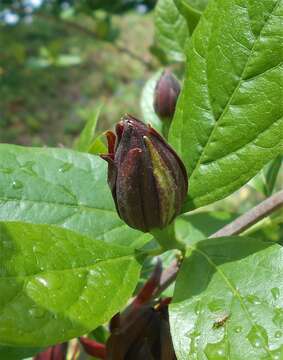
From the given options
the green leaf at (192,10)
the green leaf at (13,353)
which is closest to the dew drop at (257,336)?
the green leaf at (13,353)

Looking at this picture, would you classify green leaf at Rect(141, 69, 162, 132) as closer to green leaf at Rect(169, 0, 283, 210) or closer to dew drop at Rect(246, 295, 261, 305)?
green leaf at Rect(169, 0, 283, 210)

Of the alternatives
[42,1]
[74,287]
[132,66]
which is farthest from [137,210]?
[132,66]

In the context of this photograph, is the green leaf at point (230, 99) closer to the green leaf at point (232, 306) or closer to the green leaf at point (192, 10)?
the green leaf at point (232, 306)

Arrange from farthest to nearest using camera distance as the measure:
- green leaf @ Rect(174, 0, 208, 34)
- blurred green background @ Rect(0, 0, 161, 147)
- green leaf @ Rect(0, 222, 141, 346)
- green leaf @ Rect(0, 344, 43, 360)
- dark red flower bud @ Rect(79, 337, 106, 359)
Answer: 1. blurred green background @ Rect(0, 0, 161, 147)
2. green leaf @ Rect(174, 0, 208, 34)
3. dark red flower bud @ Rect(79, 337, 106, 359)
4. green leaf @ Rect(0, 344, 43, 360)
5. green leaf @ Rect(0, 222, 141, 346)

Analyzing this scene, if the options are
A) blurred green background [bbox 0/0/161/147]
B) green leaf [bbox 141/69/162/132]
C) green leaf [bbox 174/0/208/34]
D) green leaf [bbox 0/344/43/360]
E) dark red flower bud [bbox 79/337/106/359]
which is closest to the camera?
green leaf [bbox 0/344/43/360]

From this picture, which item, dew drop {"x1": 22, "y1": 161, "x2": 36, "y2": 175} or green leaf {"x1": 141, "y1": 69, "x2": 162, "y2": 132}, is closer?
dew drop {"x1": 22, "y1": 161, "x2": 36, "y2": 175}

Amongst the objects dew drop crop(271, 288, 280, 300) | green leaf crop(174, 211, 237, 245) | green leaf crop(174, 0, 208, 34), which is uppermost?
green leaf crop(174, 0, 208, 34)

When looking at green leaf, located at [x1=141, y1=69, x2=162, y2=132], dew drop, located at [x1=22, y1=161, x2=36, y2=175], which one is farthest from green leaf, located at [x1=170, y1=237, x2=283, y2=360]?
green leaf, located at [x1=141, y1=69, x2=162, y2=132]
